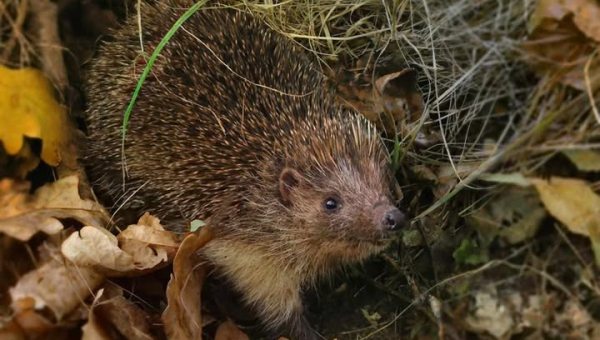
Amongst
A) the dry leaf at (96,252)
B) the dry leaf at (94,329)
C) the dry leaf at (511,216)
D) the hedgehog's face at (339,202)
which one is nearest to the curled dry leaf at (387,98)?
the hedgehog's face at (339,202)

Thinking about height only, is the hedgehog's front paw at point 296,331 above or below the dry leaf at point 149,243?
below

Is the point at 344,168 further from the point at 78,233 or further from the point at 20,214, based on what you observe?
the point at 20,214

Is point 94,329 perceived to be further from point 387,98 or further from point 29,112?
point 387,98

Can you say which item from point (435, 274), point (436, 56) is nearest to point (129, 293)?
point (435, 274)

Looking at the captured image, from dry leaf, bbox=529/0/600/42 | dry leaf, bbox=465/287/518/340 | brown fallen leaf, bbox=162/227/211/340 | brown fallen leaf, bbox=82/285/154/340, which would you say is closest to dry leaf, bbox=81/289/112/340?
brown fallen leaf, bbox=82/285/154/340

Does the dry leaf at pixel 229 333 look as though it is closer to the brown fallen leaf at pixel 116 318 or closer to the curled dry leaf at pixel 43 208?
the brown fallen leaf at pixel 116 318

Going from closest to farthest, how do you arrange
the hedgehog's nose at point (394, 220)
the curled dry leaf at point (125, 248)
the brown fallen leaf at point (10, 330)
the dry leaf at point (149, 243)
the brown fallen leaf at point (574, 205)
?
the brown fallen leaf at point (574, 205) < the brown fallen leaf at point (10, 330) < the curled dry leaf at point (125, 248) < the hedgehog's nose at point (394, 220) < the dry leaf at point (149, 243)

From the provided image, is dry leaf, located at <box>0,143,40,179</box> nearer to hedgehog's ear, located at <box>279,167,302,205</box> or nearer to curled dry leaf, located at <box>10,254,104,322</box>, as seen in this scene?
curled dry leaf, located at <box>10,254,104,322</box>
